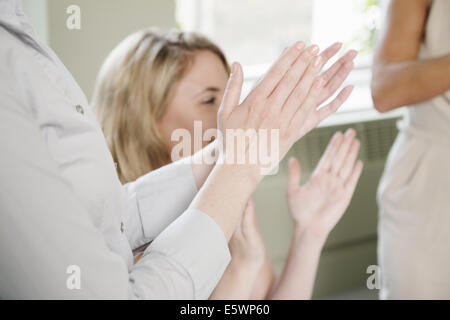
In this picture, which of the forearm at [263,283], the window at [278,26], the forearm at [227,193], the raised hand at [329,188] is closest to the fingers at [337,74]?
the forearm at [227,193]

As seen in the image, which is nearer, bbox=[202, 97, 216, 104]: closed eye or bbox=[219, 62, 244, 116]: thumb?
bbox=[219, 62, 244, 116]: thumb

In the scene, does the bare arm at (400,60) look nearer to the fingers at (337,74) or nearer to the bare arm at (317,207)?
the bare arm at (317,207)

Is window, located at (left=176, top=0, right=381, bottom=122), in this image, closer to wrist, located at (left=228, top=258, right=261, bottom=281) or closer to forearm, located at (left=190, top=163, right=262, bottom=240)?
wrist, located at (left=228, top=258, right=261, bottom=281)

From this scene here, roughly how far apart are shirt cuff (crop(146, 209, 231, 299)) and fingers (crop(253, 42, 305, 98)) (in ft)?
0.58

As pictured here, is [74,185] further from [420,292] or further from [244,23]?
[244,23]

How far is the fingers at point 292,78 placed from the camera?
62 centimetres

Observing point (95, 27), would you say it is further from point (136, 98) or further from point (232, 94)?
point (232, 94)

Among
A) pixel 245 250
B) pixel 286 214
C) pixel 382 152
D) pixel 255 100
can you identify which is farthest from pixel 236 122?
pixel 382 152

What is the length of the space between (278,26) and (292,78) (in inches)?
73.8

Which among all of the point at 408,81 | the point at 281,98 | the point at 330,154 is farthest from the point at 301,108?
the point at 330,154

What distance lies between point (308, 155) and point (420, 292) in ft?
2.95

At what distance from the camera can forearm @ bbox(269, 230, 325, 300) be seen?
1.23 meters

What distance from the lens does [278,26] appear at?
7.95 ft

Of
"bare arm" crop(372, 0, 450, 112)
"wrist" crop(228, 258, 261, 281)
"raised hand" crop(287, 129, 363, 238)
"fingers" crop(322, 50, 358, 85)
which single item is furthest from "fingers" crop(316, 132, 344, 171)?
"fingers" crop(322, 50, 358, 85)
